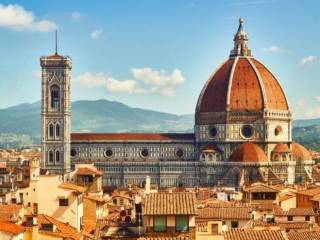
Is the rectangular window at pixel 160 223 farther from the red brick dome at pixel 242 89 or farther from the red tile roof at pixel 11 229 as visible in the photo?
the red brick dome at pixel 242 89

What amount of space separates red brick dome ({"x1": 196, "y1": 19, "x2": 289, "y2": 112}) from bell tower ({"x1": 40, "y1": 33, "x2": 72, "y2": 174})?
22969mm

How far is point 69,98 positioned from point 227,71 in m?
26.7

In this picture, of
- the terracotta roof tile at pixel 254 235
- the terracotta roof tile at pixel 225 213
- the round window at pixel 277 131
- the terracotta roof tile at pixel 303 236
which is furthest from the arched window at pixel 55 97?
the terracotta roof tile at pixel 254 235

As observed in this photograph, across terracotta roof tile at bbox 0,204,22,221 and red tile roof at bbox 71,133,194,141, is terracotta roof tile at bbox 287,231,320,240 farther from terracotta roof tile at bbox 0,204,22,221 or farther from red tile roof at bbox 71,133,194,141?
red tile roof at bbox 71,133,194,141

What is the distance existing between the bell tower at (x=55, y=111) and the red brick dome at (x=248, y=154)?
26.5m

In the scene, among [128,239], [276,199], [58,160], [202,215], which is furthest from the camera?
[58,160]

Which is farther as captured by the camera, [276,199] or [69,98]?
[69,98]

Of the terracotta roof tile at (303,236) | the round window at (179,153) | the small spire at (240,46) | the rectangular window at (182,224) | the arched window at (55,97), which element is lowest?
the terracotta roof tile at (303,236)

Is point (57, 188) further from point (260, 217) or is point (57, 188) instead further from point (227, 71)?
point (227, 71)

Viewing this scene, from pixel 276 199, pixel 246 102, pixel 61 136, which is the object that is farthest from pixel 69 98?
pixel 276 199

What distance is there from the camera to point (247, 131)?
14438 cm

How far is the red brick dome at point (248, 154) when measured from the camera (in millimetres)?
134250

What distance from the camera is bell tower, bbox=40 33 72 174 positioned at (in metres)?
142

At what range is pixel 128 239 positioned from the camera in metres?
24.8
